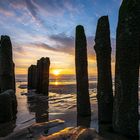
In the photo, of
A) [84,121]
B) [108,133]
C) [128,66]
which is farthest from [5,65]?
[128,66]

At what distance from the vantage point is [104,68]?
35.0ft

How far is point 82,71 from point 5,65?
4.65 metres

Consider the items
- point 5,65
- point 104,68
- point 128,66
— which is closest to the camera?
point 128,66

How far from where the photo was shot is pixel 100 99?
10.7 m

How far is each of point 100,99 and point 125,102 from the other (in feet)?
7.40

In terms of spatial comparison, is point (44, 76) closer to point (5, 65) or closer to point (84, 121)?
point (5, 65)

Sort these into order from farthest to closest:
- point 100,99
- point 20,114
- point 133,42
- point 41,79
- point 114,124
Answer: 1. point 41,79
2. point 20,114
3. point 100,99
4. point 114,124
5. point 133,42

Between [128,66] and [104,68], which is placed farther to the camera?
[104,68]

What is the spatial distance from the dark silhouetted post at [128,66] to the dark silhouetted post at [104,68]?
69.6 inches

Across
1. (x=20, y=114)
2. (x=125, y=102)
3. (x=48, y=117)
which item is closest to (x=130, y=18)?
(x=125, y=102)

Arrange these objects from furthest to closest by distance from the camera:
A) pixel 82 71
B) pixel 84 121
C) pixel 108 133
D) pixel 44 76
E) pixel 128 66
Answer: pixel 44 76 < pixel 82 71 < pixel 84 121 < pixel 108 133 < pixel 128 66

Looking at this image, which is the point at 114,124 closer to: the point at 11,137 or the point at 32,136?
the point at 32,136

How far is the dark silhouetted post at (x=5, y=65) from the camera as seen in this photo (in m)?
14.0

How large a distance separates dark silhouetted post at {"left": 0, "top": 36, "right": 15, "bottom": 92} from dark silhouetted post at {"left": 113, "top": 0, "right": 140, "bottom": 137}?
24.4 feet
